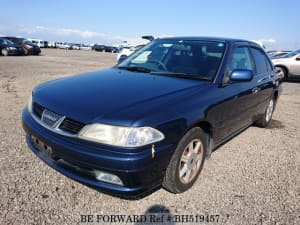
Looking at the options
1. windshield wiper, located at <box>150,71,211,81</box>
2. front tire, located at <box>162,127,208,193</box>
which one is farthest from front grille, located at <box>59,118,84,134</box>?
windshield wiper, located at <box>150,71,211,81</box>

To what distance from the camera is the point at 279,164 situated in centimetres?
367

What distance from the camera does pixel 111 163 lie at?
2143 millimetres

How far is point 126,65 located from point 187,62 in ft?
3.03

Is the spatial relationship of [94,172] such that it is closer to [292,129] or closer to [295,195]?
[295,195]

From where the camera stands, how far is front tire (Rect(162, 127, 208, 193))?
8.32 feet

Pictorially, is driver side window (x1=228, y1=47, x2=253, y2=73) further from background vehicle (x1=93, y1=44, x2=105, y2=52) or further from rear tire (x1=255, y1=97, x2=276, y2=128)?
background vehicle (x1=93, y1=44, x2=105, y2=52)

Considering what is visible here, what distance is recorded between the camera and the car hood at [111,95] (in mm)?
2279

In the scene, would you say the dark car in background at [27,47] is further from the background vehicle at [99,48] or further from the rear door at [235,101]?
the background vehicle at [99,48]

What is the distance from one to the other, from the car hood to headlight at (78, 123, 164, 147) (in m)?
0.06

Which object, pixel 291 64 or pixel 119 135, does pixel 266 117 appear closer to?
pixel 119 135

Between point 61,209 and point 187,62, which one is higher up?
point 187,62

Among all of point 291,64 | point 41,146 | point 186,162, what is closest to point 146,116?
point 186,162

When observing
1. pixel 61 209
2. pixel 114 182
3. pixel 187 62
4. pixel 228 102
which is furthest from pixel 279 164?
pixel 61 209

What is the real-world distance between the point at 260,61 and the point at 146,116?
3.19 meters
